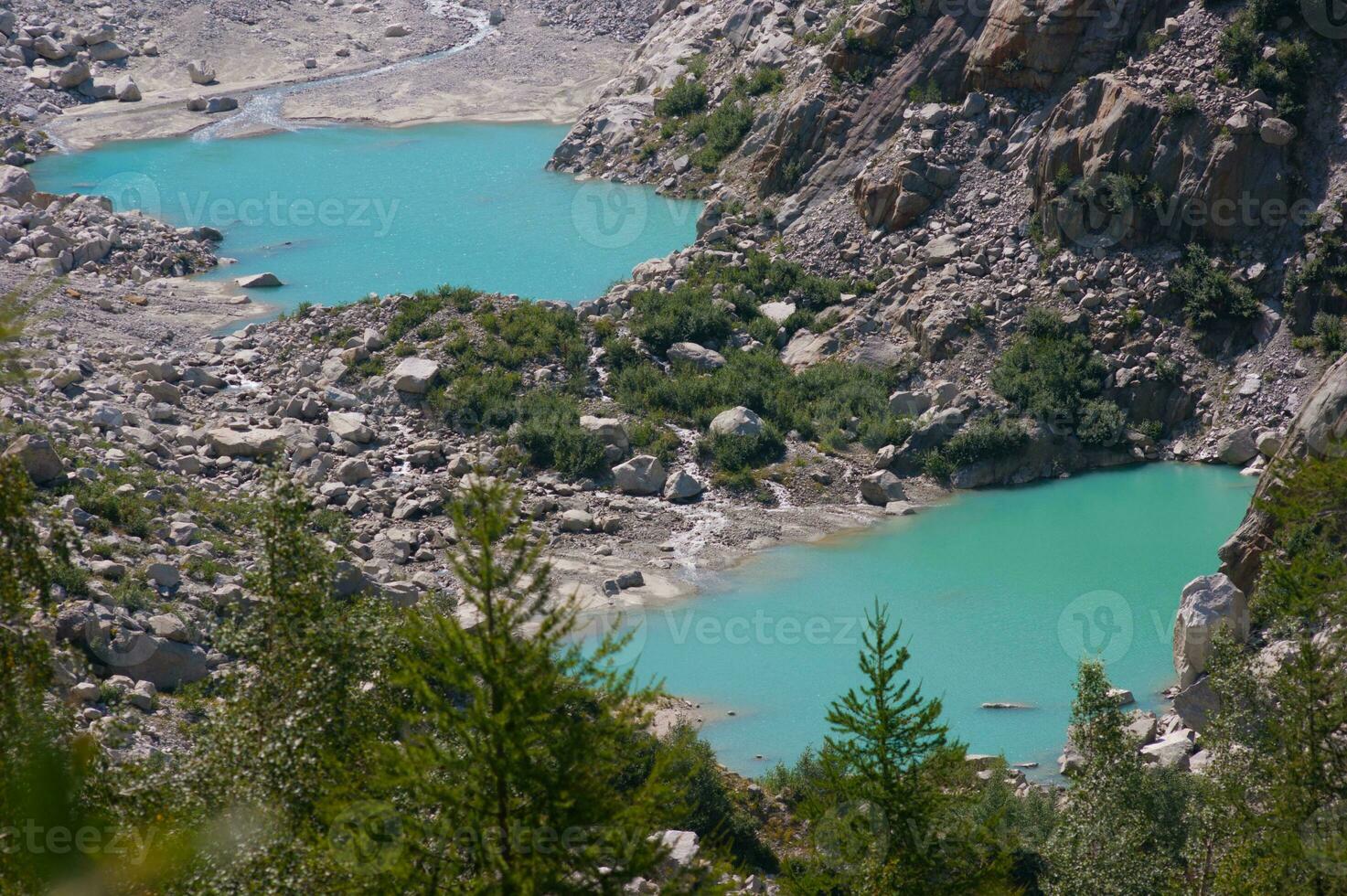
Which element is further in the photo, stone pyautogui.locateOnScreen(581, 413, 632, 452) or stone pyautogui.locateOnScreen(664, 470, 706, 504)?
stone pyautogui.locateOnScreen(581, 413, 632, 452)

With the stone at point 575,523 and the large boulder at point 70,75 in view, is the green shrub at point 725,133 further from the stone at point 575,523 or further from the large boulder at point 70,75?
the large boulder at point 70,75

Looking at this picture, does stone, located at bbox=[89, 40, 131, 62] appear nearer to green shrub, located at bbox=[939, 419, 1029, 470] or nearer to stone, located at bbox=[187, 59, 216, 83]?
stone, located at bbox=[187, 59, 216, 83]

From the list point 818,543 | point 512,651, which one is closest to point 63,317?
point 818,543

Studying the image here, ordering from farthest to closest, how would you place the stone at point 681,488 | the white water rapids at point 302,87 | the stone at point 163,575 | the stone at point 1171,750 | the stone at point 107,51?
1. the stone at point 107,51
2. the white water rapids at point 302,87
3. the stone at point 681,488
4. the stone at point 163,575
5. the stone at point 1171,750

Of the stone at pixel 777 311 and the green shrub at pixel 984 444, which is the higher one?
the stone at pixel 777 311

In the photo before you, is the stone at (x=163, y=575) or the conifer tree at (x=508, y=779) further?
the stone at (x=163, y=575)

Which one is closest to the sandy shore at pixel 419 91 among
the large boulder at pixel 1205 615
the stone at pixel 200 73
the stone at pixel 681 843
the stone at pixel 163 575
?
the stone at pixel 200 73

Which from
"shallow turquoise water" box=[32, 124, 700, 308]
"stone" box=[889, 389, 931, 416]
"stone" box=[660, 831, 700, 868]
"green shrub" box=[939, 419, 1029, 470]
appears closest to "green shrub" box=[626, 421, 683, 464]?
"stone" box=[889, 389, 931, 416]
